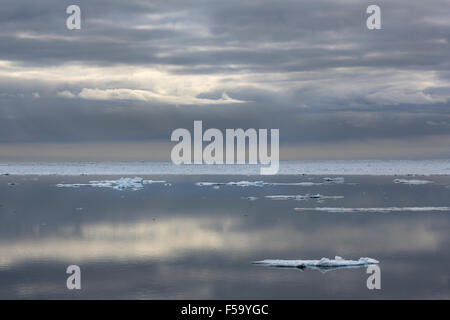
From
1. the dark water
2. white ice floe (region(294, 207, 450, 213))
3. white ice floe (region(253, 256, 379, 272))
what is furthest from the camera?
white ice floe (region(294, 207, 450, 213))

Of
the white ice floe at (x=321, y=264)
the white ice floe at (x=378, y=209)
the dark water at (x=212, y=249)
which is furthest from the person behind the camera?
the white ice floe at (x=378, y=209)

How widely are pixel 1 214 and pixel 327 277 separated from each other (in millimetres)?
14803

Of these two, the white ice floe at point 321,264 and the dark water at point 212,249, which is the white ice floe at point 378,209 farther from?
the white ice floe at point 321,264

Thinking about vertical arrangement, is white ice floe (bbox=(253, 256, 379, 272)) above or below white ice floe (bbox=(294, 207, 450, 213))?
below

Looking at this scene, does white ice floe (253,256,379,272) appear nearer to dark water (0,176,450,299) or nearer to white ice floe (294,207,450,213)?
dark water (0,176,450,299)

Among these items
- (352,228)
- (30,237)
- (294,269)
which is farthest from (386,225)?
(30,237)

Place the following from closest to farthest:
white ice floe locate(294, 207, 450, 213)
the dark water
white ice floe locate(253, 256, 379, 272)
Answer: the dark water → white ice floe locate(253, 256, 379, 272) → white ice floe locate(294, 207, 450, 213)

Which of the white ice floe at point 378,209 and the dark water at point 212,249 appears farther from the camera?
the white ice floe at point 378,209

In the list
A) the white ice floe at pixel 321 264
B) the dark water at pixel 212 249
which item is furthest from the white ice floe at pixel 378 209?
the white ice floe at pixel 321 264

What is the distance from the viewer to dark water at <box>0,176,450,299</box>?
1063 centimetres

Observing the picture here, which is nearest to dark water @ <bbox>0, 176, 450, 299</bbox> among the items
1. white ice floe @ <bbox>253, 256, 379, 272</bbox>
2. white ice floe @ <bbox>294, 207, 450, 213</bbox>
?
white ice floe @ <bbox>253, 256, 379, 272</bbox>

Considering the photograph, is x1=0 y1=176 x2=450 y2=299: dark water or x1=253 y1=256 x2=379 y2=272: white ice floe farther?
x1=253 y1=256 x2=379 y2=272: white ice floe

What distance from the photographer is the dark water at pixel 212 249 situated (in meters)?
10.6

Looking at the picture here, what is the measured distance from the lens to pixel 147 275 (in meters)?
11.7
